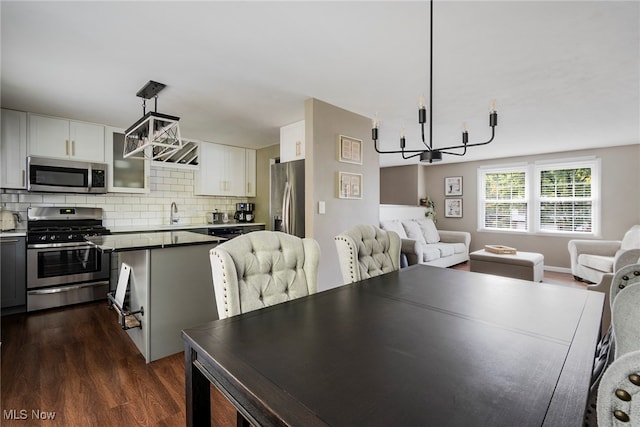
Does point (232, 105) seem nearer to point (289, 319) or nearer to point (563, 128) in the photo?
point (289, 319)

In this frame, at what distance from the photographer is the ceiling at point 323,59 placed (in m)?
1.76

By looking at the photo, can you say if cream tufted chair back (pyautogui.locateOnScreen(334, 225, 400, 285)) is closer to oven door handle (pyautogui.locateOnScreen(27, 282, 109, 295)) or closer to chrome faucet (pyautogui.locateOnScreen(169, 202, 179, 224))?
oven door handle (pyautogui.locateOnScreen(27, 282, 109, 295))

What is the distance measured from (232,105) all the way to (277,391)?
3.14m

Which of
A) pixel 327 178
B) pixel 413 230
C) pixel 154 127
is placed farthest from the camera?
pixel 413 230

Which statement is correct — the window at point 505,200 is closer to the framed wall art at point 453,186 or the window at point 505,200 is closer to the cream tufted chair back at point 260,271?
the framed wall art at point 453,186

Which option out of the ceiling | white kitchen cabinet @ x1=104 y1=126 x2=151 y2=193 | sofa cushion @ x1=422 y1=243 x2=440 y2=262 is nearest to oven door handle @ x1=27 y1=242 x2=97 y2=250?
white kitchen cabinet @ x1=104 y1=126 x2=151 y2=193

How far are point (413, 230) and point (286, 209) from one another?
3022 millimetres

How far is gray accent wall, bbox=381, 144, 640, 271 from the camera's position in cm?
498

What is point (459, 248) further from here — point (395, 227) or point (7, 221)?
point (7, 221)

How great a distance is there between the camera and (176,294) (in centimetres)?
239

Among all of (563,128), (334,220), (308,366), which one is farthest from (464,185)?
(308,366)

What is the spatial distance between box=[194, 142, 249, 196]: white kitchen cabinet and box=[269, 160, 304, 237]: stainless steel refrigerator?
1.67 meters

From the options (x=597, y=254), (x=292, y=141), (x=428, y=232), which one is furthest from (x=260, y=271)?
(x=597, y=254)

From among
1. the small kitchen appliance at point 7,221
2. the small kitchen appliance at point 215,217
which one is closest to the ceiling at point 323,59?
the small kitchen appliance at point 7,221
